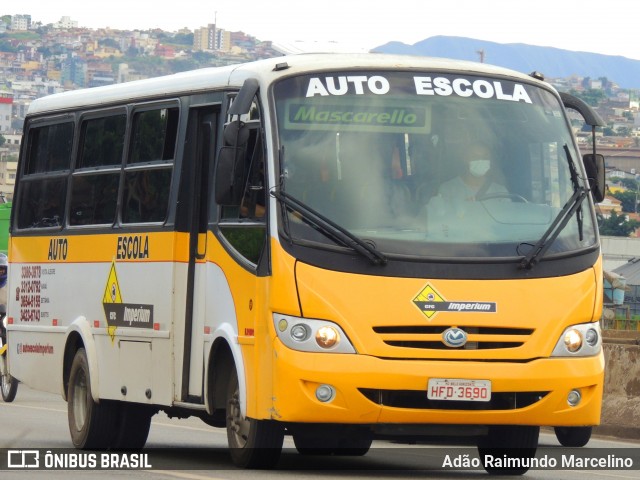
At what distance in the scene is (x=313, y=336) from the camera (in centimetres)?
1141

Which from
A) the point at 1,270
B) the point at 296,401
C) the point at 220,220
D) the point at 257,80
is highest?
the point at 257,80

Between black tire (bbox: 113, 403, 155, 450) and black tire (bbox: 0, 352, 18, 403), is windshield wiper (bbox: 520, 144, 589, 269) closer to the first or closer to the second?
black tire (bbox: 113, 403, 155, 450)

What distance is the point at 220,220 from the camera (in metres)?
12.8

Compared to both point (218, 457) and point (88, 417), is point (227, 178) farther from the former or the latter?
point (88, 417)

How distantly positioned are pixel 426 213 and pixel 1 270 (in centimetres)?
1495

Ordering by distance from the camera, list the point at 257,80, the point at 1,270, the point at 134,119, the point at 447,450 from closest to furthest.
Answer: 1. the point at 257,80
2. the point at 134,119
3. the point at 447,450
4. the point at 1,270

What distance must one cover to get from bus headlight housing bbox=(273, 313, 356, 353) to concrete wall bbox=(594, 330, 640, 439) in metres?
8.67

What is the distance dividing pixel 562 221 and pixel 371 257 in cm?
140

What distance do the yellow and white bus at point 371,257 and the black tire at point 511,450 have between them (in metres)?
0.03

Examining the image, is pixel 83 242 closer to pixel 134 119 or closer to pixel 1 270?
pixel 134 119

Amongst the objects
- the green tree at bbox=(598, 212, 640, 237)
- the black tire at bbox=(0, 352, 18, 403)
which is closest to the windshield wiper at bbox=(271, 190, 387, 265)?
the black tire at bbox=(0, 352, 18, 403)

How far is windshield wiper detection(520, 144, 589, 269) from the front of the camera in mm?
11859

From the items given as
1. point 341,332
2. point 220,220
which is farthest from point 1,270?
point 341,332

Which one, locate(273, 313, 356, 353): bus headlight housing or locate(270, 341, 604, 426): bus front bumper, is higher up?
locate(273, 313, 356, 353): bus headlight housing
